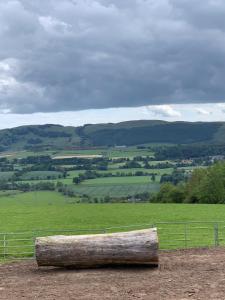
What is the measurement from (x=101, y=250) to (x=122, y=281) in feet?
Result: 6.10

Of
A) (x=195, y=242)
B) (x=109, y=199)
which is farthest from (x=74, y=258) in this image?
(x=109, y=199)

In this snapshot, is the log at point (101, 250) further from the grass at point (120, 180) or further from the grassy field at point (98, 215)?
the grass at point (120, 180)

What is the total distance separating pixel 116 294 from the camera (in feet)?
44.4

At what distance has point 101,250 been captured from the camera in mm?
16641

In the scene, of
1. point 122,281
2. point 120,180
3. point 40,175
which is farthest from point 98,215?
point 40,175

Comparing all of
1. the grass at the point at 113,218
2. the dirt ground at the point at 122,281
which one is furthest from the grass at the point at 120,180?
the dirt ground at the point at 122,281

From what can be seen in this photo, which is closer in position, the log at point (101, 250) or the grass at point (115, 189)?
the log at point (101, 250)

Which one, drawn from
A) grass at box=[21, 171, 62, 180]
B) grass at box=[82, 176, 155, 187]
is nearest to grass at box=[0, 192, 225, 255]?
grass at box=[82, 176, 155, 187]

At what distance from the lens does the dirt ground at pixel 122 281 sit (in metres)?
13.5

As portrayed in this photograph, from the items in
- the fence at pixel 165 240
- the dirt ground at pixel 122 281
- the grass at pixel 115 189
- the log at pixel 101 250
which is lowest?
the grass at pixel 115 189

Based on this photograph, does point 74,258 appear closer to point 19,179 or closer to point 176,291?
point 176,291

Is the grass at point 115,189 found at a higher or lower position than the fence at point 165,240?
lower

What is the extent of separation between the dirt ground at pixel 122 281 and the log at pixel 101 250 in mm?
282

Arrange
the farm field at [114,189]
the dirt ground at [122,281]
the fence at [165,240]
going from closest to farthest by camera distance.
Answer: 1. the dirt ground at [122,281]
2. the fence at [165,240]
3. the farm field at [114,189]
